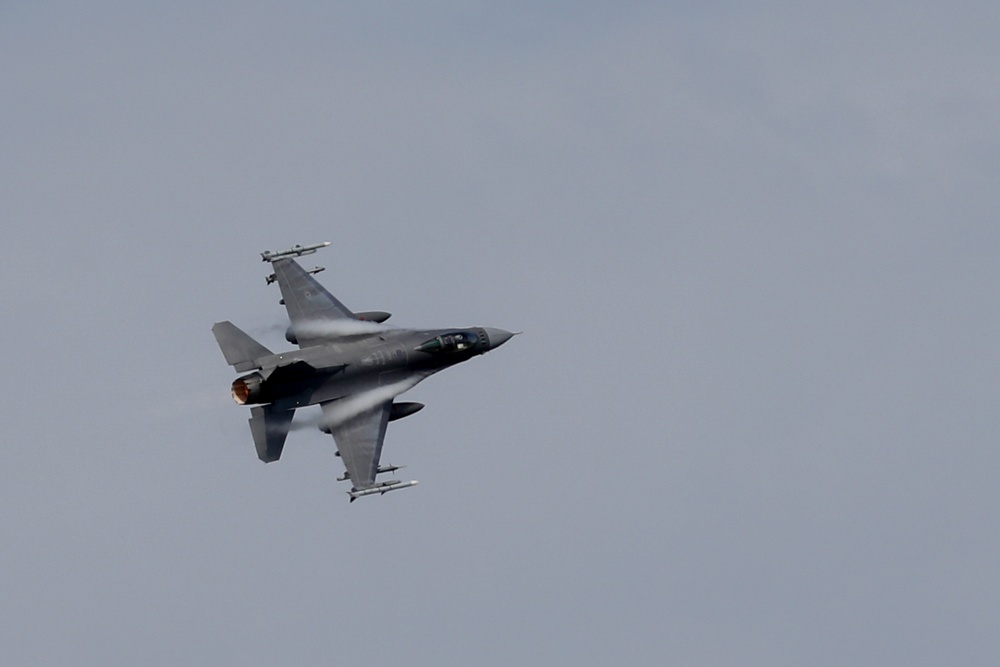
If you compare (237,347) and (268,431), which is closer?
(268,431)

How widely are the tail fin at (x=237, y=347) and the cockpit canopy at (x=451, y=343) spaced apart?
8.49 m

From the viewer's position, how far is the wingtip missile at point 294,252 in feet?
365

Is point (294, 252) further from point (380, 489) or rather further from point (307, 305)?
point (380, 489)

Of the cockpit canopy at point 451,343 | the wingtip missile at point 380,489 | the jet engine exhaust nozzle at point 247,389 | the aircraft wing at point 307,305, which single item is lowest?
the wingtip missile at point 380,489

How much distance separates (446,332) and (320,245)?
319 inches

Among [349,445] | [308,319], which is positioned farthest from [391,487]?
[308,319]

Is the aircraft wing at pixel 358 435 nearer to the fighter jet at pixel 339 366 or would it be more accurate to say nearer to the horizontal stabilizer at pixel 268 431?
the fighter jet at pixel 339 366

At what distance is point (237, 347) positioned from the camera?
4183 inches

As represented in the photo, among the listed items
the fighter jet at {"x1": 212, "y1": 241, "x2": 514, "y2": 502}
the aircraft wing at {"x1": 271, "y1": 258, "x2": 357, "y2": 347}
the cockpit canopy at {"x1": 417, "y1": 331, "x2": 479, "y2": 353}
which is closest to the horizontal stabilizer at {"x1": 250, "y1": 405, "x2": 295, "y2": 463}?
the fighter jet at {"x1": 212, "y1": 241, "x2": 514, "y2": 502}

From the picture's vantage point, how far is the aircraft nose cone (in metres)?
112

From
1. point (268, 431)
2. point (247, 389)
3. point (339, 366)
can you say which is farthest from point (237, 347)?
point (339, 366)

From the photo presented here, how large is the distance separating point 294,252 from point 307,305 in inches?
124

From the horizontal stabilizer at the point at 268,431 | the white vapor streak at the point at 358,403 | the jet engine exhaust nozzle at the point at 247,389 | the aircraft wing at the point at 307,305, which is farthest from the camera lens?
the aircraft wing at the point at 307,305

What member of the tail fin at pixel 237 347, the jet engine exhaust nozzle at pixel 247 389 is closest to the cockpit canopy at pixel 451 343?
the tail fin at pixel 237 347
